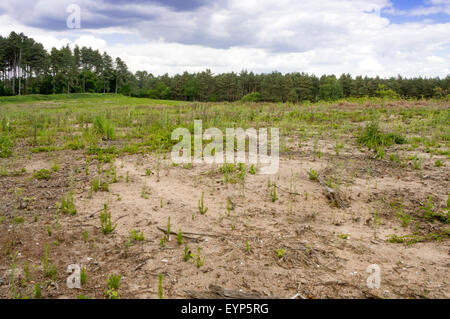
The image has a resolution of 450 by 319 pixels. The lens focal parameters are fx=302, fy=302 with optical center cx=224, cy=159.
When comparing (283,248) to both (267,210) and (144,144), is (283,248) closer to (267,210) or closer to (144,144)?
(267,210)

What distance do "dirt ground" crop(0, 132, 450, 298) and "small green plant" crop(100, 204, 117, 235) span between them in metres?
0.07

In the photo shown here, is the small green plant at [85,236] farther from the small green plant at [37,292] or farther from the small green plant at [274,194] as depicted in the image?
the small green plant at [274,194]

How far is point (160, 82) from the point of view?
263 feet

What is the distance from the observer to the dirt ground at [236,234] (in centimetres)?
291

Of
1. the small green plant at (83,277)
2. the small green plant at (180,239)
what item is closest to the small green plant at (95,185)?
the small green plant at (180,239)

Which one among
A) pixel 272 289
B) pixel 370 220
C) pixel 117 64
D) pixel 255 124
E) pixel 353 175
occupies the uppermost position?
pixel 117 64

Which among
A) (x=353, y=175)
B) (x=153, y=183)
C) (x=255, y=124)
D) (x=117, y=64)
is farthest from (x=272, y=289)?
(x=117, y=64)

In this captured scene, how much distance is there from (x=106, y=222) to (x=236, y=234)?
1746 millimetres

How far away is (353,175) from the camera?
5836 millimetres

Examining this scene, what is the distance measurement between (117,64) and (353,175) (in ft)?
237

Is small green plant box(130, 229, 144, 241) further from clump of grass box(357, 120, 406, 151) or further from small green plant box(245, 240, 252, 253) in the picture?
clump of grass box(357, 120, 406, 151)

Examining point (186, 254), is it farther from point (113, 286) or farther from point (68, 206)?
point (68, 206)

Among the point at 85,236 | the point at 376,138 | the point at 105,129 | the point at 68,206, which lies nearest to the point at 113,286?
the point at 85,236

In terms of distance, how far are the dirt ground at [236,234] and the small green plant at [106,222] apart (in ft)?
0.23
